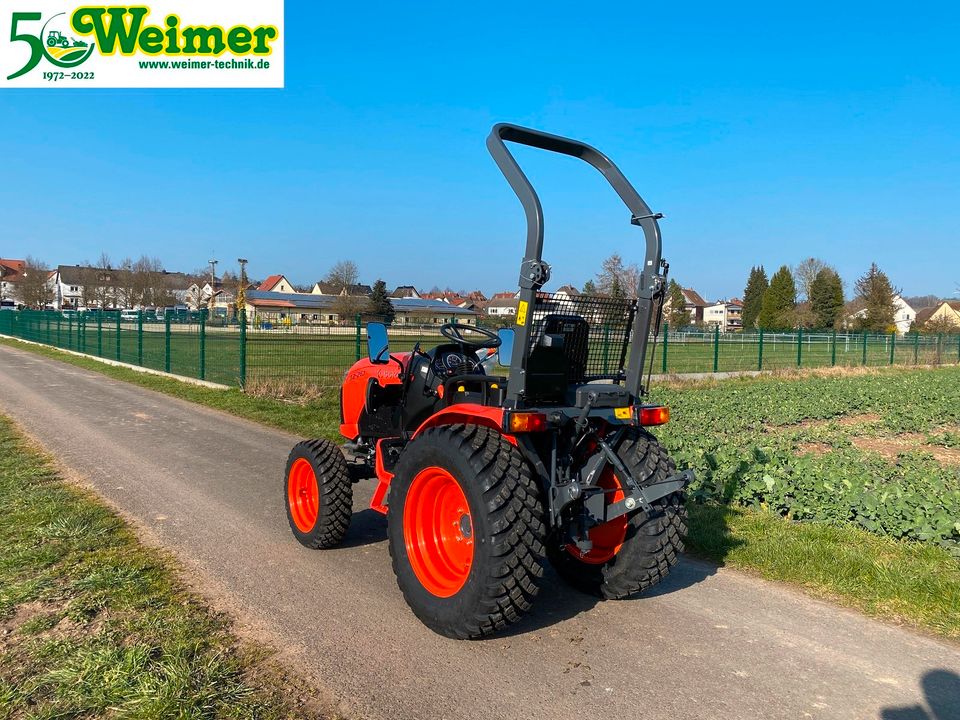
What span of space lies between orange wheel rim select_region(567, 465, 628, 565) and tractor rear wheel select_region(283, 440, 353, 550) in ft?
5.35

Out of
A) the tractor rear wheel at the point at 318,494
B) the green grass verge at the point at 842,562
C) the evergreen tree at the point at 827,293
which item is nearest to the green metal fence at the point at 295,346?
the tractor rear wheel at the point at 318,494

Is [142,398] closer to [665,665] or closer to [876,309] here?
[665,665]

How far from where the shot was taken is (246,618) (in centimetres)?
382

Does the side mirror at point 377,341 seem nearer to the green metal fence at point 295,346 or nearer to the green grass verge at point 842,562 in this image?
the green metal fence at point 295,346

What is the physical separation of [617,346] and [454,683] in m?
1.99

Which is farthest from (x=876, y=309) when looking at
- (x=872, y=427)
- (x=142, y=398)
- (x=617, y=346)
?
(x=617, y=346)

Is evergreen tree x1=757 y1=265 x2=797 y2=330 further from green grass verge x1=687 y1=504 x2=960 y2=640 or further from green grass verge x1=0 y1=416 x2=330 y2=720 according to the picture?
green grass verge x1=0 y1=416 x2=330 y2=720

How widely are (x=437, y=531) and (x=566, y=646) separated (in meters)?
0.92

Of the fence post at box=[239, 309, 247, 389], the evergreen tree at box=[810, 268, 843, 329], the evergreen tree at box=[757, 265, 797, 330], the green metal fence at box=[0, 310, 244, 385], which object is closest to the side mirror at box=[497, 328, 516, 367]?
the fence post at box=[239, 309, 247, 389]

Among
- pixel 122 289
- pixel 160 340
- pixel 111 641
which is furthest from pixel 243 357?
pixel 122 289

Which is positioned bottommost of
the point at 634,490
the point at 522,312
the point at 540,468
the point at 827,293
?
the point at 634,490

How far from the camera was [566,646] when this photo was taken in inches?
140

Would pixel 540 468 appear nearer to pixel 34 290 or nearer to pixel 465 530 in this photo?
pixel 465 530

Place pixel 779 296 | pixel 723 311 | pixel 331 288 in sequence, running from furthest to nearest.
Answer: pixel 723 311
pixel 331 288
pixel 779 296
